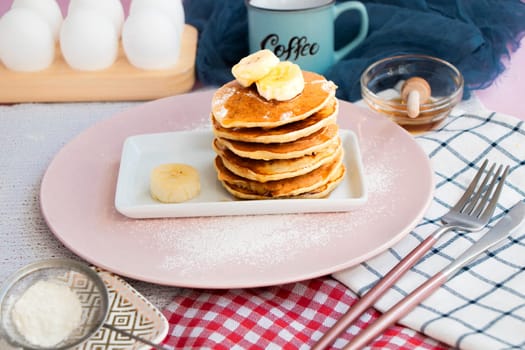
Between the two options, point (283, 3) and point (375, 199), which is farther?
point (283, 3)

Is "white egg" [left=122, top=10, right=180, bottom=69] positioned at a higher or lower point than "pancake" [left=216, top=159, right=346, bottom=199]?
higher

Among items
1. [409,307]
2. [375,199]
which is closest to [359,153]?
[375,199]

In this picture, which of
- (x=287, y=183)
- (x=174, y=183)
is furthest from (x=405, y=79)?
(x=174, y=183)

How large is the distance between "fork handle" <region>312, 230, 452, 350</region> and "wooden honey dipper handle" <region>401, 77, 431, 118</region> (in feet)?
1.57

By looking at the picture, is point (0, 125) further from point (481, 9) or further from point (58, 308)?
point (481, 9)

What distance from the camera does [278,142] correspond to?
133cm

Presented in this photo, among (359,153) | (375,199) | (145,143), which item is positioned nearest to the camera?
(375,199)

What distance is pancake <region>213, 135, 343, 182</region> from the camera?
135cm

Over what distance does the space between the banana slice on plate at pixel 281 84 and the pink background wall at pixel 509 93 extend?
783 millimetres

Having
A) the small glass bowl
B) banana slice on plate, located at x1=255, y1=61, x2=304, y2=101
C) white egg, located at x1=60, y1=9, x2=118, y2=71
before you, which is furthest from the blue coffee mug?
banana slice on plate, located at x1=255, y1=61, x2=304, y2=101

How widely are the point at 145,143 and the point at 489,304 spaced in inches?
32.3

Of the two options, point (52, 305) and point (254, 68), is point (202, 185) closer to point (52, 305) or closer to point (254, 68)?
point (254, 68)

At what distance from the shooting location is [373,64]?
184cm

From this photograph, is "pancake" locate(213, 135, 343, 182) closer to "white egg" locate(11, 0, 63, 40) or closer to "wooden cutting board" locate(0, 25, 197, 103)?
"wooden cutting board" locate(0, 25, 197, 103)
